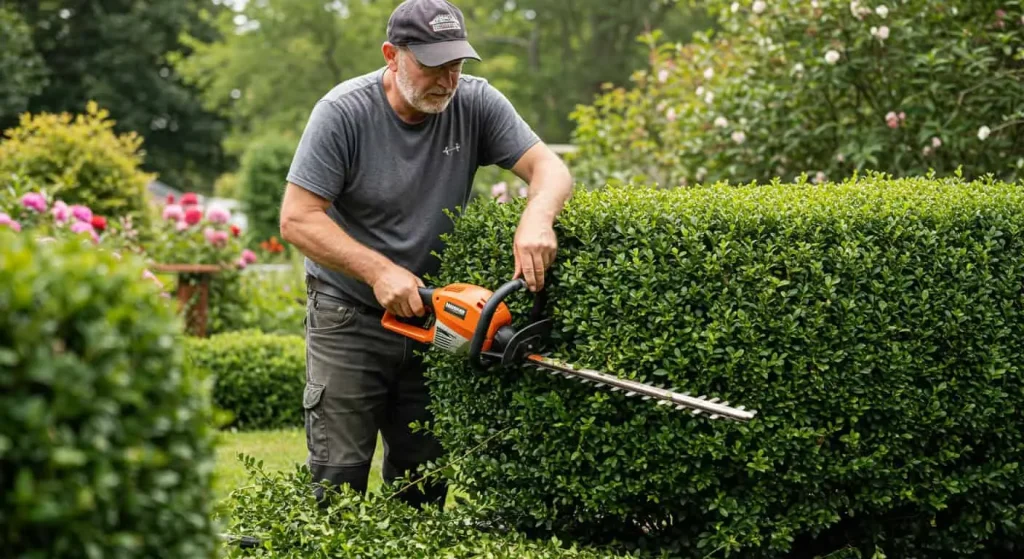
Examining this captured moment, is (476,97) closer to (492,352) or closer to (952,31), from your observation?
(492,352)

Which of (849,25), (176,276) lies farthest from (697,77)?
(176,276)

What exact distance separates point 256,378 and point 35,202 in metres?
1.95

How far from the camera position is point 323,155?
3.59 metres

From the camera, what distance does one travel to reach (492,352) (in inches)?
134

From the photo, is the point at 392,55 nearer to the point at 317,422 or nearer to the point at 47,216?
the point at 317,422

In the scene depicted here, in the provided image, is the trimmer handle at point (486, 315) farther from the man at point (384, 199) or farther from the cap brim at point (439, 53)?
the cap brim at point (439, 53)

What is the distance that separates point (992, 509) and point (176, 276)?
6223 millimetres

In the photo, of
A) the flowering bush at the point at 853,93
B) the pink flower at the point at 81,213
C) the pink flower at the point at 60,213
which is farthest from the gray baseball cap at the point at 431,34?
the pink flower at the point at 81,213

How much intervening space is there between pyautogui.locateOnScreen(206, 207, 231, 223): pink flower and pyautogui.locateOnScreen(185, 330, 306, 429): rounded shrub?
1521 mm

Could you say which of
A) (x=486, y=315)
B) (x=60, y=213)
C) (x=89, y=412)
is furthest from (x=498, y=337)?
(x=60, y=213)

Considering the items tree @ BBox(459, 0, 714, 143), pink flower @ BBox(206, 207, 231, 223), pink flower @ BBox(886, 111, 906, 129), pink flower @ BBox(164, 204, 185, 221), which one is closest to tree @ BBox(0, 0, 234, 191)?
tree @ BBox(459, 0, 714, 143)

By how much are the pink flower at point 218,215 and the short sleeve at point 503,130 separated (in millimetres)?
5103

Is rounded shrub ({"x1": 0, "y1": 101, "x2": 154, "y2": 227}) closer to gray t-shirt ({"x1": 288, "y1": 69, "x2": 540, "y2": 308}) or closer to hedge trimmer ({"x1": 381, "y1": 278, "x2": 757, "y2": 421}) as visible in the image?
gray t-shirt ({"x1": 288, "y1": 69, "x2": 540, "y2": 308})

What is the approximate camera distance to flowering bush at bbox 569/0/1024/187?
20.1ft
